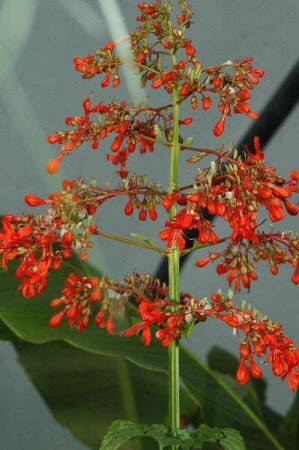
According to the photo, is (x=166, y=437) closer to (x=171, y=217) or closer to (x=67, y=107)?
(x=171, y=217)

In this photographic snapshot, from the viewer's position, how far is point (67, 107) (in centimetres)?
157

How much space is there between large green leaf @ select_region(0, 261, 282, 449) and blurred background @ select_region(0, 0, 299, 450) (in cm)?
39

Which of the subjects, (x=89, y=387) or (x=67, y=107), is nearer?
(x=89, y=387)

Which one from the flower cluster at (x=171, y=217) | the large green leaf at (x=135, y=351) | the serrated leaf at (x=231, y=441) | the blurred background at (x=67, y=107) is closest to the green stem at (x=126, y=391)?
the large green leaf at (x=135, y=351)

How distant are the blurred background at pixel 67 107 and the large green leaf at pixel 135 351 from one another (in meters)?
0.39

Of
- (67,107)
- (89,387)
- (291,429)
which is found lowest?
(291,429)

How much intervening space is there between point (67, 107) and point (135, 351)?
0.73 meters

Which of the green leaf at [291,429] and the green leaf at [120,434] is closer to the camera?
the green leaf at [120,434]

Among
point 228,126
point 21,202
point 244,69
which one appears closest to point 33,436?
point 21,202

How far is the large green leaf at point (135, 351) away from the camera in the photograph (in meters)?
0.97

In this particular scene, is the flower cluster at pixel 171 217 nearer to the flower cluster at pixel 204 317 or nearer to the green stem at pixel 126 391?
the flower cluster at pixel 204 317

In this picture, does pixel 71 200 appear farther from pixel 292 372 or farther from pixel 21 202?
pixel 21 202

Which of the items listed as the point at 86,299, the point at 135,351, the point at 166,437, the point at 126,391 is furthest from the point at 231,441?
the point at 126,391

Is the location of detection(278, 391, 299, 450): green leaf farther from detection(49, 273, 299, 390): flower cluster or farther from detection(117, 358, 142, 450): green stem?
detection(49, 273, 299, 390): flower cluster
